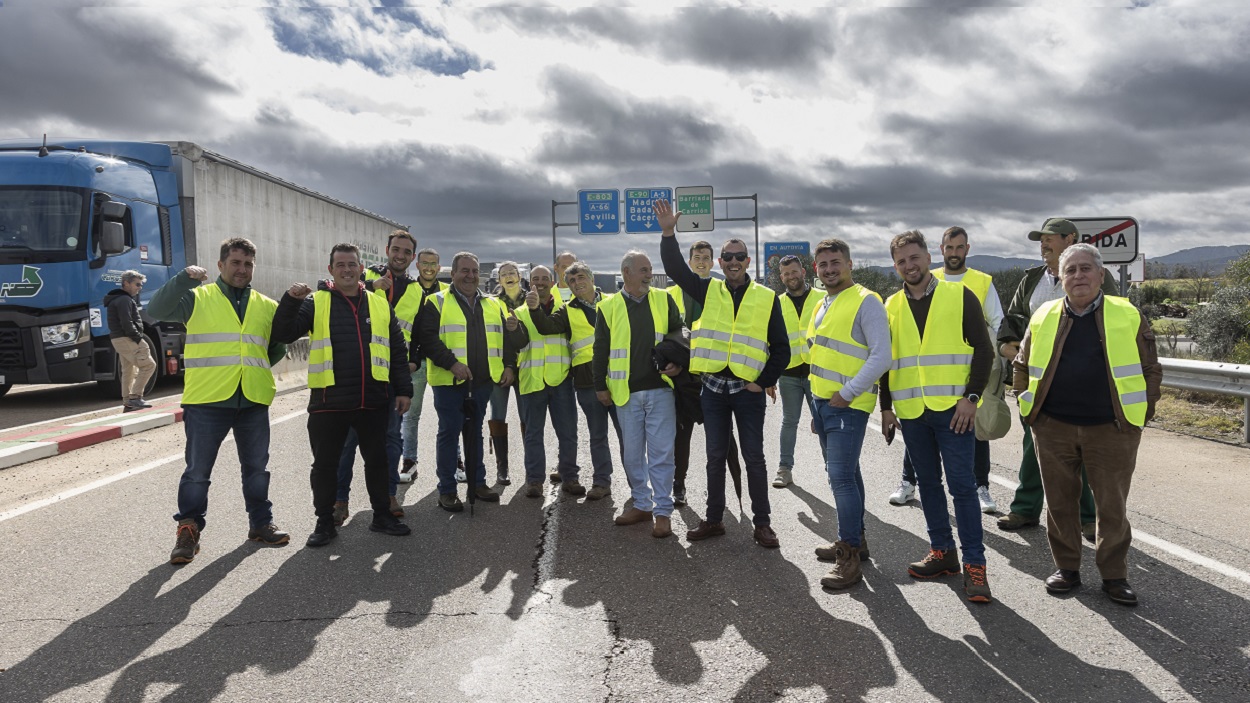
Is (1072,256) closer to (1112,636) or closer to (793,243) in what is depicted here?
(1112,636)

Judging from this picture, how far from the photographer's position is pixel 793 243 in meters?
41.2

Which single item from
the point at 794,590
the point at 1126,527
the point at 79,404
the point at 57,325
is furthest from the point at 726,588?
the point at 79,404

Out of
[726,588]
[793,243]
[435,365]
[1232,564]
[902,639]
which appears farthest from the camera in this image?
[793,243]

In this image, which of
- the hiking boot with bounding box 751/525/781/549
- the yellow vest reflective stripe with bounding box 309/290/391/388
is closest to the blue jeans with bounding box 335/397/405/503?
the yellow vest reflective stripe with bounding box 309/290/391/388

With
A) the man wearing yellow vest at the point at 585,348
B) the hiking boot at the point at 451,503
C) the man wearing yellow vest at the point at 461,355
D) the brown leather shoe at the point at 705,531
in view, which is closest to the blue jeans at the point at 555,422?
the man wearing yellow vest at the point at 585,348

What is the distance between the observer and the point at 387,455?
5805 mm

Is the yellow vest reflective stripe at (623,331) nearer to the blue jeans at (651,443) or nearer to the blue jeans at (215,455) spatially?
the blue jeans at (651,443)

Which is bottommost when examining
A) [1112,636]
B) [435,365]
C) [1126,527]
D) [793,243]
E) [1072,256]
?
[1112,636]

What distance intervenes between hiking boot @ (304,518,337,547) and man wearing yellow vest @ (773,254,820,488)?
3.45 m

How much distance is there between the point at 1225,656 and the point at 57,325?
1327 cm

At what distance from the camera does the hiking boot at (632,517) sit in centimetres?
548

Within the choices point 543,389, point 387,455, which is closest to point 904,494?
point 543,389

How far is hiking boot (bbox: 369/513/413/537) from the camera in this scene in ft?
17.4

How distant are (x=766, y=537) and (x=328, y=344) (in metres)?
3.07
